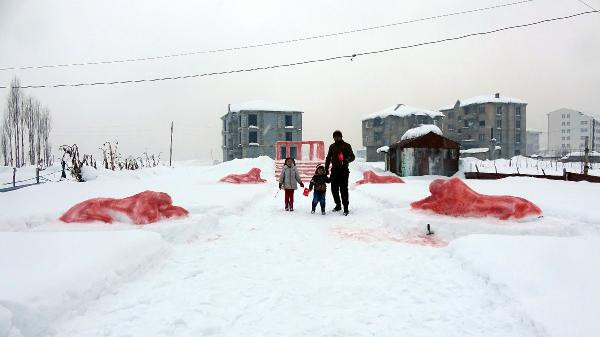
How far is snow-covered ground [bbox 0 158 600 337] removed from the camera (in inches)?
113

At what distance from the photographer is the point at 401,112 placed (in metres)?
57.5

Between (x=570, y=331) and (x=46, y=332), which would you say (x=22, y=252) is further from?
(x=570, y=331)

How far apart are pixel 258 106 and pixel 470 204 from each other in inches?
1860

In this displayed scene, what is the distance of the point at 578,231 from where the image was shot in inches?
244

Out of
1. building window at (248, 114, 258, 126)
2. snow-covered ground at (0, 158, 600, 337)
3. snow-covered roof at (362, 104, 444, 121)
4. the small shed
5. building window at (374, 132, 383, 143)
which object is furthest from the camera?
building window at (374, 132, 383, 143)

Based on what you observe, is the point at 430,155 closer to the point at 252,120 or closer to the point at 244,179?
the point at 244,179

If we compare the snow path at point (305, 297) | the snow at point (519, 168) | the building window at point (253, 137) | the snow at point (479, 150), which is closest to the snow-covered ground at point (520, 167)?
the snow at point (519, 168)

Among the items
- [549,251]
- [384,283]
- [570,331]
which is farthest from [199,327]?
[549,251]

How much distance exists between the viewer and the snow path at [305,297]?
289 cm

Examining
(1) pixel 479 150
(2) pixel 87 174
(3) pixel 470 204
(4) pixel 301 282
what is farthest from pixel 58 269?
(1) pixel 479 150

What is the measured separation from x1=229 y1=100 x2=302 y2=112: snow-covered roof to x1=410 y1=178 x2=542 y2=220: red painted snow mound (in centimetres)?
4574

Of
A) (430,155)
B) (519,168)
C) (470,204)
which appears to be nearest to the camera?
(470,204)

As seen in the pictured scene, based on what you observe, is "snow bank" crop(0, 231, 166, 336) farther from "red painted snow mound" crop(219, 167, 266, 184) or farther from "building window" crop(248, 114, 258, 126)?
"building window" crop(248, 114, 258, 126)

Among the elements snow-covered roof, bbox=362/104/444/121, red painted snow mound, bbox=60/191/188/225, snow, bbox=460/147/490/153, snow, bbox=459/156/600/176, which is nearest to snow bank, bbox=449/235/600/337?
red painted snow mound, bbox=60/191/188/225
